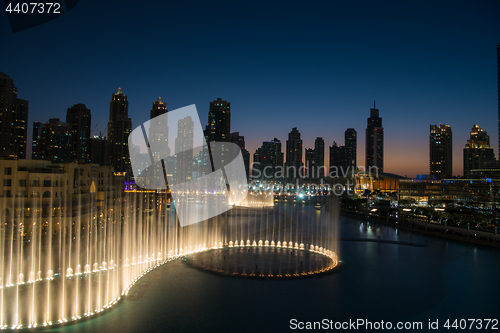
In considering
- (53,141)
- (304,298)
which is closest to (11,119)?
(53,141)

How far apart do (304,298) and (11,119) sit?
106 metres

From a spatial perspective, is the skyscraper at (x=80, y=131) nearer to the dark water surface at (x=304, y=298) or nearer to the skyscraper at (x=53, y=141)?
the skyscraper at (x=53, y=141)

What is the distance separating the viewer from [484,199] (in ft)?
208

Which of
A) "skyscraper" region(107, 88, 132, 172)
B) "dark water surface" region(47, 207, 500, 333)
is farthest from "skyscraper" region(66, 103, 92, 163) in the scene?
"dark water surface" region(47, 207, 500, 333)

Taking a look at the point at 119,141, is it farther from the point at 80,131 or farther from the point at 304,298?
the point at 304,298

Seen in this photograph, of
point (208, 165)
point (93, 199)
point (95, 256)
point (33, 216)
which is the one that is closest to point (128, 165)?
point (208, 165)

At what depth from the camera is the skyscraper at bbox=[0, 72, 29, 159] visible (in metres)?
87.4

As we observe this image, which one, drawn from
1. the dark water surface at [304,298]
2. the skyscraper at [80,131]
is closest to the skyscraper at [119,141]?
the skyscraper at [80,131]

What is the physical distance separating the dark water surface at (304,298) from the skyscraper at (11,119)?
91120 millimetres

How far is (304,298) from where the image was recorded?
1526 cm

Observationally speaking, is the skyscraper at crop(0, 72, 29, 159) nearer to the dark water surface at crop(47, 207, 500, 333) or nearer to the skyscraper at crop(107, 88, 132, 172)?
the skyscraper at crop(107, 88, 132, 172)

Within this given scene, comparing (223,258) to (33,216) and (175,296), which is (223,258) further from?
(33,216)

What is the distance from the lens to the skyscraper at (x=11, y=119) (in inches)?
3440

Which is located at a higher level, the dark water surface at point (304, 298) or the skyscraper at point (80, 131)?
the skyscraper at point (80, 131)
